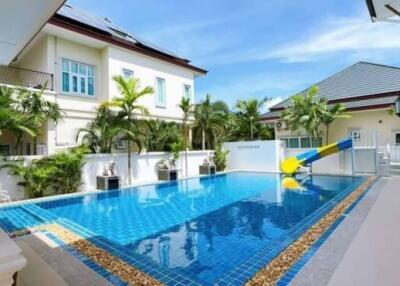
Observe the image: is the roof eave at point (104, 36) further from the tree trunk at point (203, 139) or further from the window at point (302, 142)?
the window at point (302, 142)

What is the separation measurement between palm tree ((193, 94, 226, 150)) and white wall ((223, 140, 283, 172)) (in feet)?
6.24

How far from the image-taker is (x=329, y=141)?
20.0 meters

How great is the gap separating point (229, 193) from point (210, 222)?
426cm

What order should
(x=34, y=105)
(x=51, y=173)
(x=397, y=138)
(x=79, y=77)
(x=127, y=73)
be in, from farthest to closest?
(x=397, y=138) < (x=127, y=73) < (x=79, y=77) < (x=34, y=105) < (x=51, y=173)

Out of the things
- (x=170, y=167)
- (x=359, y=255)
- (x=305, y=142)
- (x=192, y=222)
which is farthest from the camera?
(x=305, y=142)

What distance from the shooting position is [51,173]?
418 inches

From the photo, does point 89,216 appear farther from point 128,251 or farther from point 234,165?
point 234,165

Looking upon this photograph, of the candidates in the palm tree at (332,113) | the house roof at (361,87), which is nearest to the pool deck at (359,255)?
the palm tree at (332,113)

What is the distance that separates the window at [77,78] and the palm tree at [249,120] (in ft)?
37.7

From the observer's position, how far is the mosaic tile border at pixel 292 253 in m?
3.95

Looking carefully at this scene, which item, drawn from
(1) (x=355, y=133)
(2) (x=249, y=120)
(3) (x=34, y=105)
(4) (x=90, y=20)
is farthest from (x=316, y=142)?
(3) (x=34, y=105)

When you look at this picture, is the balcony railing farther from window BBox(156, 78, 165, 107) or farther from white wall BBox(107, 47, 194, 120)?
window BBox(156, 78, 165, 107)

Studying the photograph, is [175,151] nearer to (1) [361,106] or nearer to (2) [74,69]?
(2) [74,69]

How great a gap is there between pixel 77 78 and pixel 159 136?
5.32m
